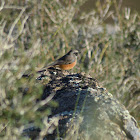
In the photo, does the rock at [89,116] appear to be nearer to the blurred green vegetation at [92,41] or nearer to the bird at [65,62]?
the bird at [65,62]

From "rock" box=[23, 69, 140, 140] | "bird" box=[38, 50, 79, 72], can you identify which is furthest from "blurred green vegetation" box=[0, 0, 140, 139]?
"rock" box=[23, 69, 140, 140]

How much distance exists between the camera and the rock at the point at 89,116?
264 centimetres

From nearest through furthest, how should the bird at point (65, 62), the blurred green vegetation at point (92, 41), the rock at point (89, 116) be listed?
the rock at point (89, 116) → the bird at point (65, 62) → the blurred green vegetation at point (92, 41)

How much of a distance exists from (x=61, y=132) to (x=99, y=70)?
3.95m

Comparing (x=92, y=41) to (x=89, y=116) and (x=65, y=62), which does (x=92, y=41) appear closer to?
(x=65, y=62)

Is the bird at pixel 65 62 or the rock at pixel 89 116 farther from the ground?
the rock at pixel 89 116

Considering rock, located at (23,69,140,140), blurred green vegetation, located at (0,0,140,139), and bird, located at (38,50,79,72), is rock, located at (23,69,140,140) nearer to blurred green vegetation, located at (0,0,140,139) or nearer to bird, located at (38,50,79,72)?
bird, located at (38,50,79,72)

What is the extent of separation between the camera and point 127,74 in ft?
23.1

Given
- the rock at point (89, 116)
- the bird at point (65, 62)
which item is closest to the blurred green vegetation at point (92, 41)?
the bird at point (65, 62)

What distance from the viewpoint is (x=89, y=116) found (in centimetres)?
282

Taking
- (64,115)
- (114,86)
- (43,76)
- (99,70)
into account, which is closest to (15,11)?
(99,70)

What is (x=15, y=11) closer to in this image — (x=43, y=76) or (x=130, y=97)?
(x=130, y=97)

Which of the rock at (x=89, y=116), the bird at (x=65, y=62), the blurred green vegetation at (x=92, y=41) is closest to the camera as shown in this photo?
the rock at (x=89, y=116)

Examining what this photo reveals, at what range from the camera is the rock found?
2.64 meters
